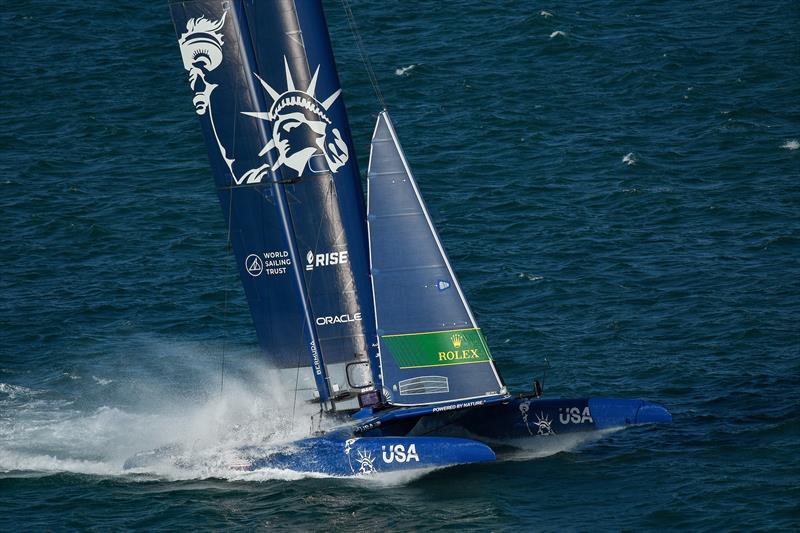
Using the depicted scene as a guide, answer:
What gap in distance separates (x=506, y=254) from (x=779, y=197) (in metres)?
10.9

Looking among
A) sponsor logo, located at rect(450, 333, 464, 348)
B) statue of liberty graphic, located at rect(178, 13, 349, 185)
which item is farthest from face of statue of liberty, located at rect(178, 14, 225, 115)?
sponsor logo, located at rect(450, 333, 464, 348)

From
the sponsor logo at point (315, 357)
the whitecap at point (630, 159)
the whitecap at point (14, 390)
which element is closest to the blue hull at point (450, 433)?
the sponsor logo at point (315, 357)

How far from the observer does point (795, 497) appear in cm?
3003

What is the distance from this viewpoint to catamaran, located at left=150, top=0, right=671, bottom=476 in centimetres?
3225

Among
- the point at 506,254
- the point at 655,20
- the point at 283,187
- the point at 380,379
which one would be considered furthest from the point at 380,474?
the point at 655,20

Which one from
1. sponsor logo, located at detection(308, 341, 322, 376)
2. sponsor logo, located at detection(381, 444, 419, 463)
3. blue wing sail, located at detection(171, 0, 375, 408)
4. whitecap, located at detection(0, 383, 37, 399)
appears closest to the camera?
sponsor logo, located at detection(381, 444, 419, 463)

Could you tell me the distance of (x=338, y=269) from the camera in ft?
113

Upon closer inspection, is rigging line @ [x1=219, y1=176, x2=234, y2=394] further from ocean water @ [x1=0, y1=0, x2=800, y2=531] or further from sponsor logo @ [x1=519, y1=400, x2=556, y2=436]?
sponsor logo @ [x1=519, y1=400, x2=556, y2=436]

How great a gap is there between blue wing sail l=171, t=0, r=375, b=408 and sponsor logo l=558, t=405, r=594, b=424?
16.5ft

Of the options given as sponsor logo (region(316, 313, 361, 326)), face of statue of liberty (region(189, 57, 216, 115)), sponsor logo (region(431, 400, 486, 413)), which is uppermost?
face of statue of liberty (region(189, 57, 216, 115))

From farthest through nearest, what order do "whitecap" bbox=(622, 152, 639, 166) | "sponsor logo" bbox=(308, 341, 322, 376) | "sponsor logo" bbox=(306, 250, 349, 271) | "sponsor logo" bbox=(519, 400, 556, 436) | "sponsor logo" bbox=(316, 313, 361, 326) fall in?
"whitecap" bbox=(622, 152, 639, 166)
"sponsor logo" bbox=(316, 313, 361, 326)
"sponsor logo" bbox=(308, 341, 322, 376)
"sponsor logo" bbox=(306, 250, 349, 271)
"sponsor logo" bbox=(519, 400, 556, 436)

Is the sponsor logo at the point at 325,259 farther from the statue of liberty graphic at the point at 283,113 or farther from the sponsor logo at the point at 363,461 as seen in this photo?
the sponsor logo at the point at 363,461

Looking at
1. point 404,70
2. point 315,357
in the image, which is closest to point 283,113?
point 315,357

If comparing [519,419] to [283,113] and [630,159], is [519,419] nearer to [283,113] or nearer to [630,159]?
[283,113]
